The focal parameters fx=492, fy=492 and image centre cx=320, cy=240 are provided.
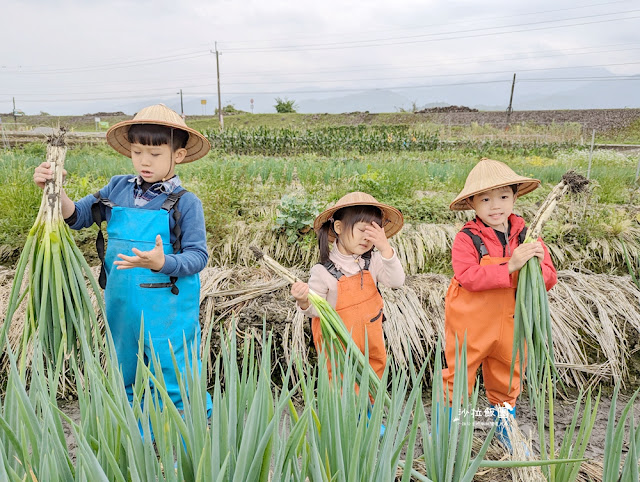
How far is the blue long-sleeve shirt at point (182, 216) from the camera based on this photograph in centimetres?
191

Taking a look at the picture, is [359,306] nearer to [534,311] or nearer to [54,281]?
[534,311]

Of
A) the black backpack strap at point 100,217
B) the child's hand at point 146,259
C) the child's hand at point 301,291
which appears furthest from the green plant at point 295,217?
→ the child's hand at point 146,259

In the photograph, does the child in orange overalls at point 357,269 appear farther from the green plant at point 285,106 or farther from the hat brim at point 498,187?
the green plant at point 285,106

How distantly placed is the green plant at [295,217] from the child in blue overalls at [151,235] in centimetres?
186

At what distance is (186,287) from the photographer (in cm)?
201

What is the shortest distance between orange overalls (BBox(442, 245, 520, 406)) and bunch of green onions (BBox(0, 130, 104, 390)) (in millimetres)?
1437

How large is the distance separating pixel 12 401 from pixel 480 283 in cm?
164

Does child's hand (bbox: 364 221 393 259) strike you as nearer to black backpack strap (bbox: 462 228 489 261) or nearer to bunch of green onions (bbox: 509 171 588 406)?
black backpack strap (bbox: 462 228 489 261)

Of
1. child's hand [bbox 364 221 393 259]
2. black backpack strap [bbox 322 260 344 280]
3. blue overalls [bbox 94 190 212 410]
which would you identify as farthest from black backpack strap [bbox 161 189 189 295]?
child's hand [bbox 364 221 393 259]

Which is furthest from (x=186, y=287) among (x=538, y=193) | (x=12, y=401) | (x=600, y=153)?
(x=600, y=153)

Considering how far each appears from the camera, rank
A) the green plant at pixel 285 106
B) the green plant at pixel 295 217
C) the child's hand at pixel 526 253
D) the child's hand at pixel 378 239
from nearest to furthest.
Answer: the child's hand at pixel 526 253 < the child's hand at pixel 378 239 < the green plant at pixel 295 217 < the green plant at pixel 285 106

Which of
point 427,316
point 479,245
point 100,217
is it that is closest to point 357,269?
point 479,245

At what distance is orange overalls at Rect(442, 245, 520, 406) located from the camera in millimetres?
2082

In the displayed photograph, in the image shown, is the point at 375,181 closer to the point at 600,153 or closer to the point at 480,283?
the point at 480,283
